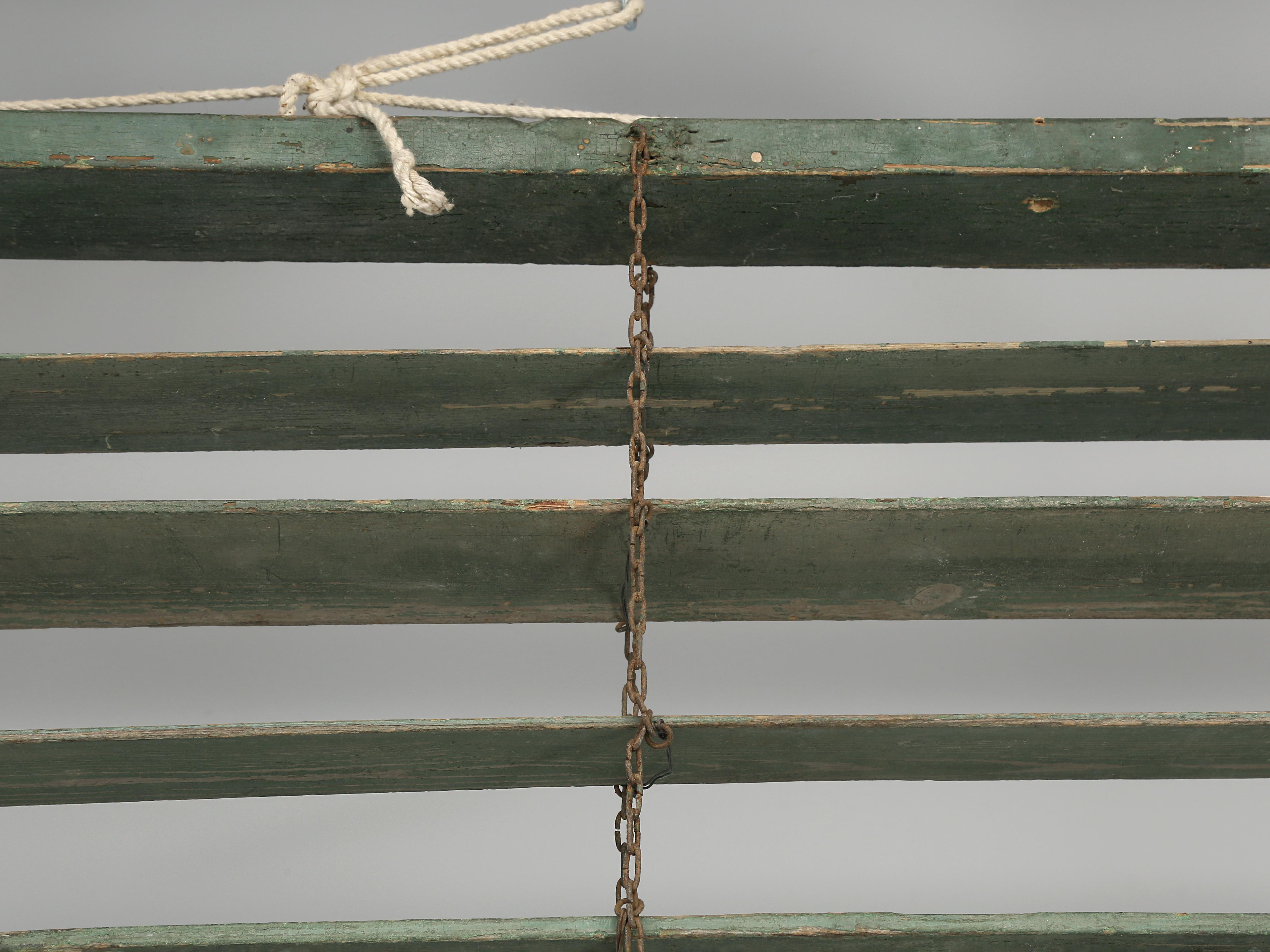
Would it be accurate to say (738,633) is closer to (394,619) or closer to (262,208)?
(394,619)

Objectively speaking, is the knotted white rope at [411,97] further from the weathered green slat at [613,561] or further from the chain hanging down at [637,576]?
the weathered green slat at [613,561]

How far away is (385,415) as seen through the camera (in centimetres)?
108

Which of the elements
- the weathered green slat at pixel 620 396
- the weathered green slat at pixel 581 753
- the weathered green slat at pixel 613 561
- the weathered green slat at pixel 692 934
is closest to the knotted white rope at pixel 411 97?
the weathered green slat at pixel 620 396

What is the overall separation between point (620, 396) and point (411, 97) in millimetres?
371

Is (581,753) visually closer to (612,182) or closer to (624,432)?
(624,432)

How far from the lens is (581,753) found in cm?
105

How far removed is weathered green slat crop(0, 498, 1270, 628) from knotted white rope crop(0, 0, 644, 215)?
1.10ft

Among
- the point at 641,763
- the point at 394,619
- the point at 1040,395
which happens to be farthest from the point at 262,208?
the point at 1040,395

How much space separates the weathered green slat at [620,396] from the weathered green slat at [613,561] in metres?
0.14

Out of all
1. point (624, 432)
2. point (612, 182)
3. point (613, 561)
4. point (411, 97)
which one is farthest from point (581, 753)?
point (411, 97)

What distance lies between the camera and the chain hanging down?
94cm

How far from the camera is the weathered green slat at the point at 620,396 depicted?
3.33 feet

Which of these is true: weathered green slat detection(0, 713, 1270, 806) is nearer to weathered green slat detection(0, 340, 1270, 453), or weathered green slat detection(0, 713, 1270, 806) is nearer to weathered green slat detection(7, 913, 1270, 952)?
weathered green slat detection(7, 913, 1270, 952)

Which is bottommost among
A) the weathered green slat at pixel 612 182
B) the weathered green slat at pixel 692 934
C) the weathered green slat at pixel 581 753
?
the weathered green slat at pixel 692 934
